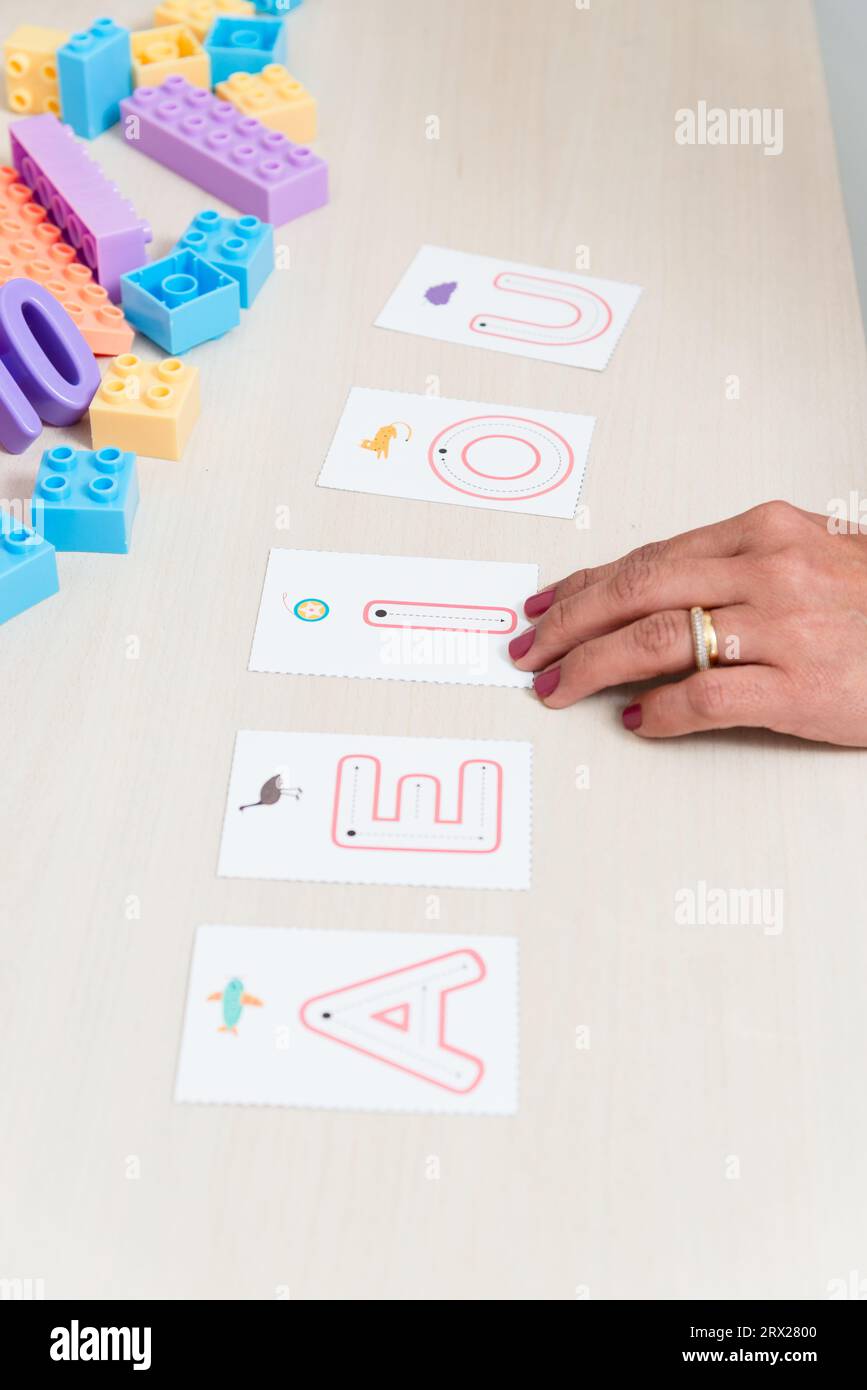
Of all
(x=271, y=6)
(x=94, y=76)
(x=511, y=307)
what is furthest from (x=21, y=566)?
(x=271, y=6)

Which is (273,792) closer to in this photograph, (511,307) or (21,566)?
(21,566)

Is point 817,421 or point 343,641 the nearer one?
point 343,641

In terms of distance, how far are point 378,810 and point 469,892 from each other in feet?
0.28

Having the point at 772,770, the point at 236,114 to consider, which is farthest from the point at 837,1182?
the point at 236,114

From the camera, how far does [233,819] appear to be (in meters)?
0.86

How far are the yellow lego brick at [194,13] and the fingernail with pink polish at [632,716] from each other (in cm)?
98

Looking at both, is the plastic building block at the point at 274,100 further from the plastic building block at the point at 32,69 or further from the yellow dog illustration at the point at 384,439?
the yellow dog illustration at the point at 384,439

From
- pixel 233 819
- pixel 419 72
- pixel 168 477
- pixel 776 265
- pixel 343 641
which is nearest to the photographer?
pixel 233 819

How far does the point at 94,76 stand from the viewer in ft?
4.52

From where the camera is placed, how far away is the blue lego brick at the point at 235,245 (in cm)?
121

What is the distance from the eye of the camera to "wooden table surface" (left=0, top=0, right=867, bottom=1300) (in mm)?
714

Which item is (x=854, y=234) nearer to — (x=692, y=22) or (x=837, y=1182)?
(x=692, y=22)

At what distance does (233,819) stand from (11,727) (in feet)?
0.58

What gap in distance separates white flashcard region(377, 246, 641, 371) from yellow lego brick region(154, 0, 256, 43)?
39 centimetres
